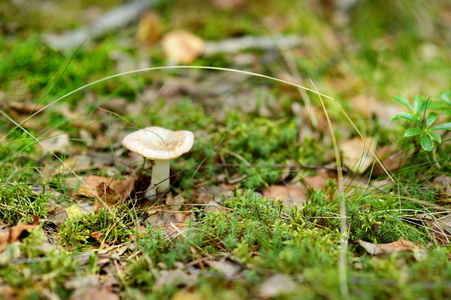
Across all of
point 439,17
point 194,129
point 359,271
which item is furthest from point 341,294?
point 439,17

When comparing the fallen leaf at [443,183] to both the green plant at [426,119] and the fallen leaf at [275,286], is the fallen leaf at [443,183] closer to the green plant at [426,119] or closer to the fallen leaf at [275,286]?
the green plant at [426,119]

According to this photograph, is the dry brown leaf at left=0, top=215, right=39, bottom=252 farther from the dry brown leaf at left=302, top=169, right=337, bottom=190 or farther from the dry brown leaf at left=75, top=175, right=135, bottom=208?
the dry brown leaf at left=302, top=169, right=337, bottom=190

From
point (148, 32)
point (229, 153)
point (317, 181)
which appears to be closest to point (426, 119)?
point (317, 181)

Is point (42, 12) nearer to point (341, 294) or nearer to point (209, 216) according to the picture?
point (209, 216)

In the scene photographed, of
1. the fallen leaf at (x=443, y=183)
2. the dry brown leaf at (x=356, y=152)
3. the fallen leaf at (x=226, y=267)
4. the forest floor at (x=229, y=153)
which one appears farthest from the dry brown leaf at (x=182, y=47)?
the fallen leaf at (x=443, y=183)

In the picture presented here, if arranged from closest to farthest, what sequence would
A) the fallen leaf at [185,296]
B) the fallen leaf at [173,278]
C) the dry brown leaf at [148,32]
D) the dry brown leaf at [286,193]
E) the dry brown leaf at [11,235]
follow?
the fallen leaf at [185,296] → the fallen leaf at [173,278] → the dry brown leaf at [11,235] → the dry brown leaf at [286,193] → the dry brown leaf at [148,32]

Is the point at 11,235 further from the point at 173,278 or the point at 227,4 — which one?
the point at 227,4
